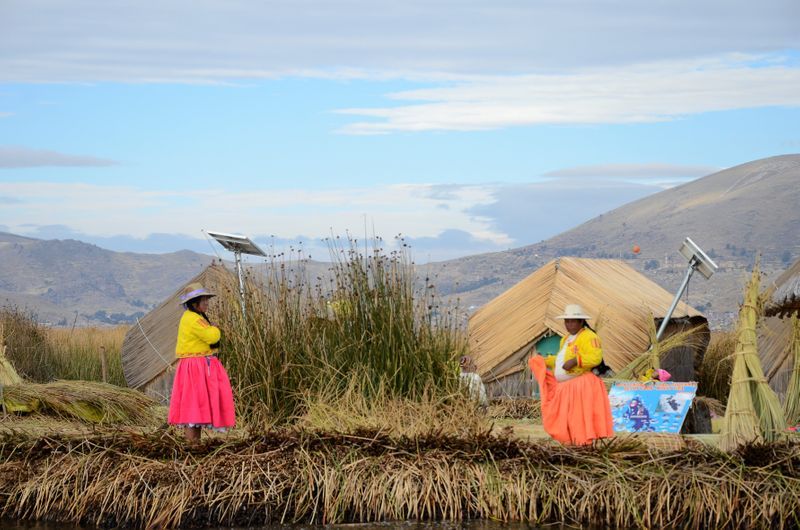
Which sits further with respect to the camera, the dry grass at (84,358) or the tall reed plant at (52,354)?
the dry grass at (84,358)

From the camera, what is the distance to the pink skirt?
964 centimetres

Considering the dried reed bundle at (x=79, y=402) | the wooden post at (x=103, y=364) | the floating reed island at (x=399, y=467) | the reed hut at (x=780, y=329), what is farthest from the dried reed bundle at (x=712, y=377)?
the dried reed bundle at (x=79, y=402)

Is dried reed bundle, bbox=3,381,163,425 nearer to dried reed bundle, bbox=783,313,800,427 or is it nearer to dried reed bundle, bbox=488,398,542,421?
dried reed bundle, bbox=488,398,542,421

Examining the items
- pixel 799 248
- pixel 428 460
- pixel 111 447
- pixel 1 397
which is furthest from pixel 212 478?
pixel 799 248

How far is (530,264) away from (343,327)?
67.8 m

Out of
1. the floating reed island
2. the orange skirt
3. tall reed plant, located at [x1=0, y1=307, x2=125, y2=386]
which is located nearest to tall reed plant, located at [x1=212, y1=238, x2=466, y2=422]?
the floating reed island

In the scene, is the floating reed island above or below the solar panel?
below

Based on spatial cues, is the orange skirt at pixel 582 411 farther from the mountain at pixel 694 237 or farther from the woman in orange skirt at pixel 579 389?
the mountain at pixel 694 237

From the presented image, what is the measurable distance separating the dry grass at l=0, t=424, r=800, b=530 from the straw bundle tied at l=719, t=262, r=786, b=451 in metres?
0.50

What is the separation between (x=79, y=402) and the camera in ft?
37.8

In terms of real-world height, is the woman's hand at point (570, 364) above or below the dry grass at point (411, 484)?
above

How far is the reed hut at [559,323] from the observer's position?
48.9 ft

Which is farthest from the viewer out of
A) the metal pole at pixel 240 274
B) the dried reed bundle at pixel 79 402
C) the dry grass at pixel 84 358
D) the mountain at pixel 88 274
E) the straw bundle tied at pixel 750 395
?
the mountain at pixel 88 274

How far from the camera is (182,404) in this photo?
383 inches
